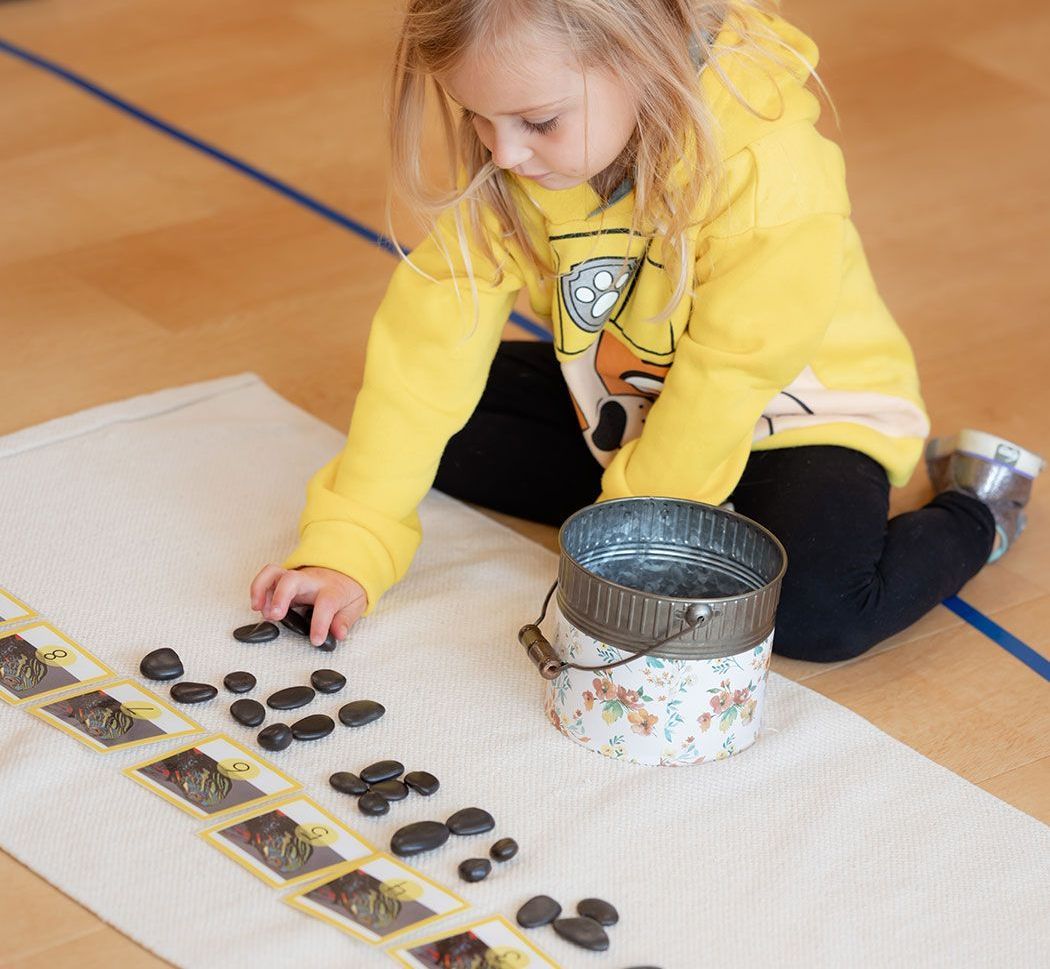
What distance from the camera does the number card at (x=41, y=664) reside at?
129cm

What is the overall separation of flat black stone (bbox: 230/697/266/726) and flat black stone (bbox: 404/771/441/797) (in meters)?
0.13

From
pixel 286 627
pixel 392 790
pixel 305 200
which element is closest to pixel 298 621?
pixel 286 627

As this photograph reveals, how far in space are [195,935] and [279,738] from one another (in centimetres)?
20

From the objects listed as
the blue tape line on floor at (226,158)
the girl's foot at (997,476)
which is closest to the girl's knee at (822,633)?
the girl's foot at (997,476)

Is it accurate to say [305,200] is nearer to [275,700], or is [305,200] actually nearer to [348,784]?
[275,700]

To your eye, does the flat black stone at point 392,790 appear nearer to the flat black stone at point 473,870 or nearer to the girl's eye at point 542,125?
the flat black stone at point 473,870

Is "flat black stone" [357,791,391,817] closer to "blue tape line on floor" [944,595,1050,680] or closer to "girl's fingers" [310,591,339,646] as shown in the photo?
"girl's fingers" [310,591,339,646]

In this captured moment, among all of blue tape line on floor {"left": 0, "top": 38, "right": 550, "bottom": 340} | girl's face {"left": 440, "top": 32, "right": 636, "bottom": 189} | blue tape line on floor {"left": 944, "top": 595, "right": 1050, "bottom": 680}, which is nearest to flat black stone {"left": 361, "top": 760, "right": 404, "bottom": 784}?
girl's face {"left": 440, "top": 32, "right": 636, "bottom": 189}

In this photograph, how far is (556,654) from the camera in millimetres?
1242

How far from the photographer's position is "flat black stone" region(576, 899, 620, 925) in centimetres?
109

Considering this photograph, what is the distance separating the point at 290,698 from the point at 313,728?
0.05 metres

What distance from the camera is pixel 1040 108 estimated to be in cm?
266

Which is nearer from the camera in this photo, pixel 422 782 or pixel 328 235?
pixel 422 782

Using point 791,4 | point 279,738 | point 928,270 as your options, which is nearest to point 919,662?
point 279,738
